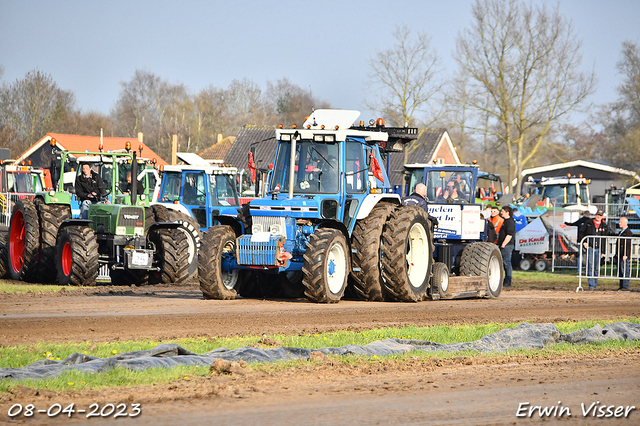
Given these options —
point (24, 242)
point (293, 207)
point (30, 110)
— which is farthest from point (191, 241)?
point (30, 110)

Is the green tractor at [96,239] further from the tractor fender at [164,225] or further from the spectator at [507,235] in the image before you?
the spectator at [507,235]

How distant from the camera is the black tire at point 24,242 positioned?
16234mm

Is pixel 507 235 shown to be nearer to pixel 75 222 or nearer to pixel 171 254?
pixel 171 254

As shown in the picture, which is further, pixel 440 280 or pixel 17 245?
pixel 17 245

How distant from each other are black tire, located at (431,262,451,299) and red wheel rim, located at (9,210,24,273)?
9.46 meters

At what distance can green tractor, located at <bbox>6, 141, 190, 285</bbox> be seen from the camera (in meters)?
14.9

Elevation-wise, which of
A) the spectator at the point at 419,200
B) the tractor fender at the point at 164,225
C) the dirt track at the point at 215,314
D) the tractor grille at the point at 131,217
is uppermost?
the spectator at the point at 419,200

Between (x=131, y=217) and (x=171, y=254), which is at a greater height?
(x=131, y=217)

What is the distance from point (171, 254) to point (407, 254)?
4819 millimetres

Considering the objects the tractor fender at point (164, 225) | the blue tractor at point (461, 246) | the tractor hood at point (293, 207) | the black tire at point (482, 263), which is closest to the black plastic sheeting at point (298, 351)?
the tractor hood at point (293, 207)

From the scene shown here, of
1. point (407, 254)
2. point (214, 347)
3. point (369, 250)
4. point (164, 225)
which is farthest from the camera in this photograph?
point (164, 225)

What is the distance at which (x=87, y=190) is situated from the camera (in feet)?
53.0

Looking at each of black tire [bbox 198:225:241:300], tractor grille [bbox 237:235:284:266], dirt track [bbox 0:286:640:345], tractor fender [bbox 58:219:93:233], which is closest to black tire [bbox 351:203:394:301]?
dirt track [bbox 0:286:640:345]

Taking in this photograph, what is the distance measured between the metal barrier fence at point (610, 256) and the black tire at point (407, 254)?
5735mm
